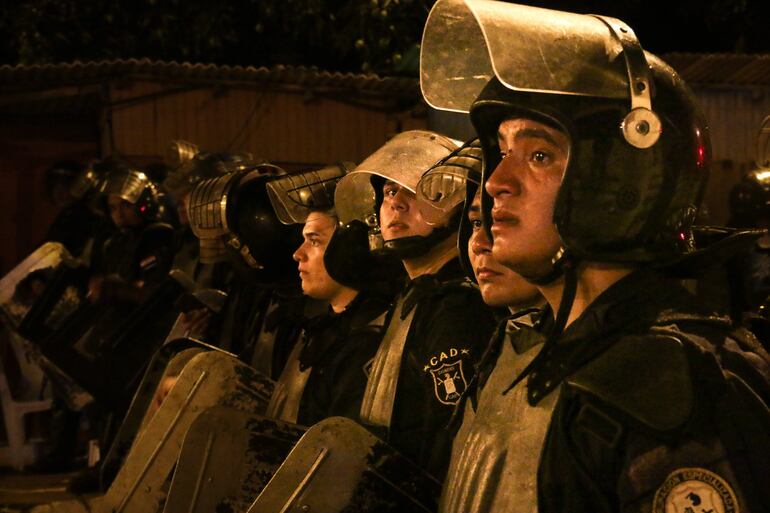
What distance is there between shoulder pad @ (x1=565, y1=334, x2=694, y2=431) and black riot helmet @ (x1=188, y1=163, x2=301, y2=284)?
438cm

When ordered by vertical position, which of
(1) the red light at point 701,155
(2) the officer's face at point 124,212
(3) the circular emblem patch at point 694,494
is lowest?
(2) the officer's face at point 124,212

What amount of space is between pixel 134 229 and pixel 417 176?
5.99 m

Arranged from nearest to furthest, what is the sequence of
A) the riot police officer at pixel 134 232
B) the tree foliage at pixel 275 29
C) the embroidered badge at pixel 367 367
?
the embroidered badge at pixel 367 367
the riot police officer at pixel 134 232
the tree foliage at pixel 275 29

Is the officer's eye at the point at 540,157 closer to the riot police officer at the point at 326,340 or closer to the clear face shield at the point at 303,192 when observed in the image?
the riot police officer at the point at 326,340

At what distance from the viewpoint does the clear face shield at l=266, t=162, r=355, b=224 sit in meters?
5.84

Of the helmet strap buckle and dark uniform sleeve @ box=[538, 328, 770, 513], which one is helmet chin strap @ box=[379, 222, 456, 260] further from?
dark uniform sleeve @ box=[538, 328, 770, 513]

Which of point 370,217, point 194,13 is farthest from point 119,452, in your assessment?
point 194,13

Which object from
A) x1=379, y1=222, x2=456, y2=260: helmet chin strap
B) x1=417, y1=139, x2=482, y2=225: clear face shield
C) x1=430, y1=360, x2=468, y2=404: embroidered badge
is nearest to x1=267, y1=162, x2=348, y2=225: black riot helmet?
x1=379, y1=222, x2=456, y2=260: helmet chin strap

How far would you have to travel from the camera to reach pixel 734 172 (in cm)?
1236

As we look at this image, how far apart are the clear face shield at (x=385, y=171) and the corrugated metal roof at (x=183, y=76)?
287 inches

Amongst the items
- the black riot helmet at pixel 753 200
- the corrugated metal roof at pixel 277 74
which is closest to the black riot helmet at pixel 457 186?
the black riot helmet at pixel 753 200

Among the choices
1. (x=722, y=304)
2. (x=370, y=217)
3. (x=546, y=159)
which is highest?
(x=546, y=159)

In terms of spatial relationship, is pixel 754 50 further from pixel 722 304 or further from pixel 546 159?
pixel 546 159

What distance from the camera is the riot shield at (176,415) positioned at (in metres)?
5.61
